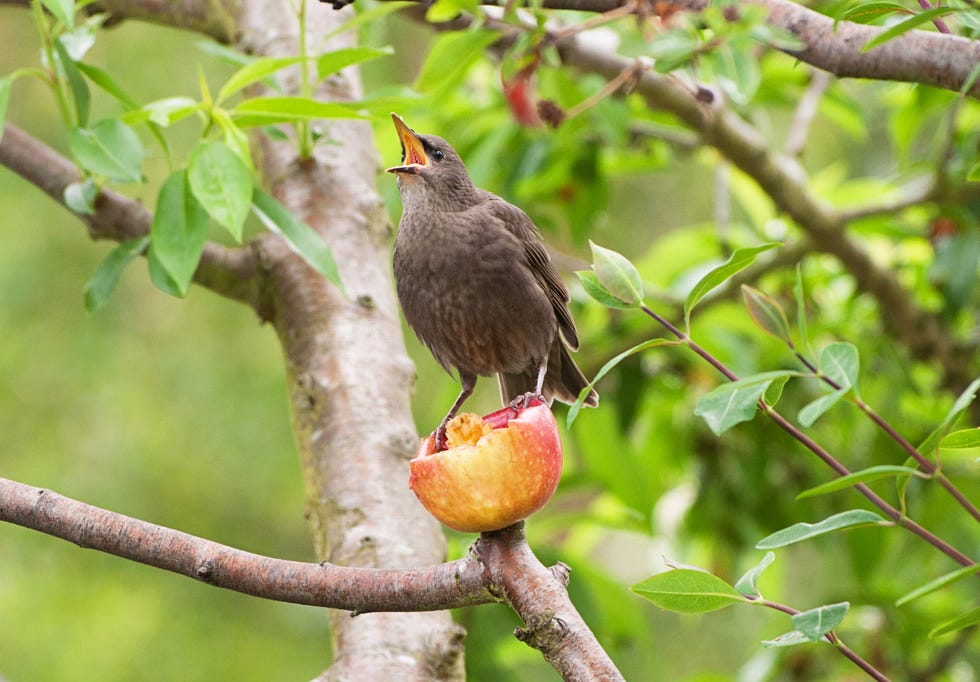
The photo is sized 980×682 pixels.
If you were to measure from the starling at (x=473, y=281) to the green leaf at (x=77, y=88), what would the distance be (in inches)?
27.3

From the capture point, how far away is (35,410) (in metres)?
7.23

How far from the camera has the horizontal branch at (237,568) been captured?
1.76m

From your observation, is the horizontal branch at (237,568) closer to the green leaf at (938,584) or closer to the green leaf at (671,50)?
the green leaf at (938,584)

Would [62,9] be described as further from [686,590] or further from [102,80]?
[686,590]

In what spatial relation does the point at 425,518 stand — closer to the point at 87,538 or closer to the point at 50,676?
the point at 87,538

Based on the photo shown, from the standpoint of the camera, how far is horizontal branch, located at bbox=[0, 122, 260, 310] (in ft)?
9.21

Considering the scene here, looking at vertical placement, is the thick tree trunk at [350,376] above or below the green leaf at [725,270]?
below

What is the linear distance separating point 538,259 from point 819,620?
1.32 meters

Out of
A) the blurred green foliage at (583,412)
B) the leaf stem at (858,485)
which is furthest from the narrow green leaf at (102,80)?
the leaf stem at (858,485)

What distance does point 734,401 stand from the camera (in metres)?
1.72

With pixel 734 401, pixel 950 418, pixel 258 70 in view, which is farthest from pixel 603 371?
pixel 258 70

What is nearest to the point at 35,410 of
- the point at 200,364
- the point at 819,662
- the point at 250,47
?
the point at 200,364

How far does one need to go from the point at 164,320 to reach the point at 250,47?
4.94m

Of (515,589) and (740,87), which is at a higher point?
(740,87)
